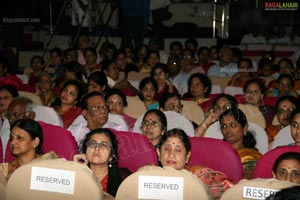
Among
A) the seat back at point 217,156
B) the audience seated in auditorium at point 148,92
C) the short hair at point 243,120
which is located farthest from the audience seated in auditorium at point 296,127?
the audience seated in auditorium at point 148,92

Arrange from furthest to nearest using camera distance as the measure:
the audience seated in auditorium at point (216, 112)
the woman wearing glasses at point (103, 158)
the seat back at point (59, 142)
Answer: the audience seated in auditorium at point (216, 112) < the seat back at point (59, 142) < the woman wearing glasses at point (103, 158)

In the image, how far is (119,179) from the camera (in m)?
3.18

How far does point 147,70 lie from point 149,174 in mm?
5158

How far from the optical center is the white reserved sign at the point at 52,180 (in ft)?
8.00

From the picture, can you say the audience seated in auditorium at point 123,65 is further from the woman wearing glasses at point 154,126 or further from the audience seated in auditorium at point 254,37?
the audience seated in auditorium at point 254,37

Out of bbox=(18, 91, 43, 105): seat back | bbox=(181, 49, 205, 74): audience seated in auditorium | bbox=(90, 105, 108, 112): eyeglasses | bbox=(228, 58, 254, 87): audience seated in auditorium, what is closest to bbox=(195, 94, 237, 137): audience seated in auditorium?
bbox=(90, 105, 108, 112): eyeglasses

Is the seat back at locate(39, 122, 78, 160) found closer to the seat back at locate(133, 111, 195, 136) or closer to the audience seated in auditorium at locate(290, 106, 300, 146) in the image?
the seat back at locate(133, 111, 195, 136)

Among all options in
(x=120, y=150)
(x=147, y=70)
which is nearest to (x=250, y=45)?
(x=147, y=70)

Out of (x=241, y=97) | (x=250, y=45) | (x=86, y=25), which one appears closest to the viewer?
(x=241, y=97)

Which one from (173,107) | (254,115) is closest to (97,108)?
(173,107)

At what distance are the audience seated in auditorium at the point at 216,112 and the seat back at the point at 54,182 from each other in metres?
2.02

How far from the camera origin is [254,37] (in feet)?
35.1

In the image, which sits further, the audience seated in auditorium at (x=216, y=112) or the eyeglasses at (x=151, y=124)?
the audience seated in auditorium at (x=216, y=112)

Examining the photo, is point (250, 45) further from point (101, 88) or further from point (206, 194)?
point (206, 194)
